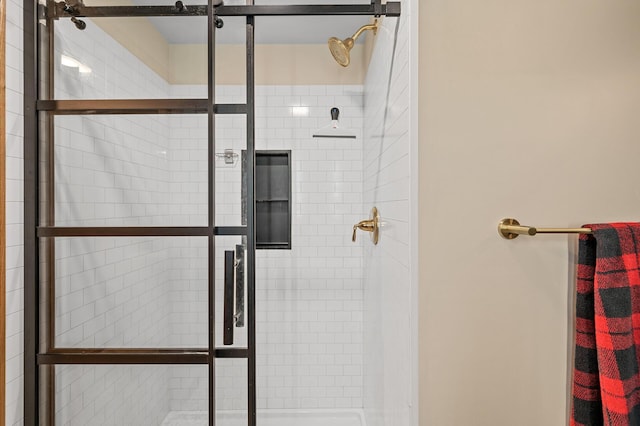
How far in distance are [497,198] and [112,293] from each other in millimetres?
1171

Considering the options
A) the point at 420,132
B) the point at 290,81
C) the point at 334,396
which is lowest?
the point at 334,396

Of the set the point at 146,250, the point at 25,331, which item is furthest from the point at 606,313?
the point at 25,331

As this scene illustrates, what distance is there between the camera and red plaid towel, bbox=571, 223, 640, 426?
2.87ft

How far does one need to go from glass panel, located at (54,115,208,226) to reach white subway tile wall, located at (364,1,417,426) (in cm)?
67

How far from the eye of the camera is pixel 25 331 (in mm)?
1217

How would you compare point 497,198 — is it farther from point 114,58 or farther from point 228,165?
point 114,58

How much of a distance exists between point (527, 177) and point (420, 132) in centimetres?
30

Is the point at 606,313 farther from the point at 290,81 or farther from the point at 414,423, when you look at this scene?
the point at 290,81

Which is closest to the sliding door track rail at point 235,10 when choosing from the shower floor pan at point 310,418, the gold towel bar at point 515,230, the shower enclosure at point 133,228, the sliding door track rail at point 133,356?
the shower enclosure at point 133,228

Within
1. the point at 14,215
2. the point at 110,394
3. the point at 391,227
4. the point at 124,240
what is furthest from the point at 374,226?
the point at 14,215

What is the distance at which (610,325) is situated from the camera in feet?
2.90

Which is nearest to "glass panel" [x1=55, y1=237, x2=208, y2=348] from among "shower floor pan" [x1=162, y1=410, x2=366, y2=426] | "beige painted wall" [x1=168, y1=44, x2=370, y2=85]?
"shower floor pan" [x1=162, y1=410, x2=366, y2=426]

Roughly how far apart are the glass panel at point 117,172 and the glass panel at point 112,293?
3.1 inches

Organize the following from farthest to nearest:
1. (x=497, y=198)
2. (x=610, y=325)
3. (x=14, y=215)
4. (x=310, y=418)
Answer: (x=310, y=418) → (x=14, y=215) → (x=497, y=198) → (x=610, y=325)
